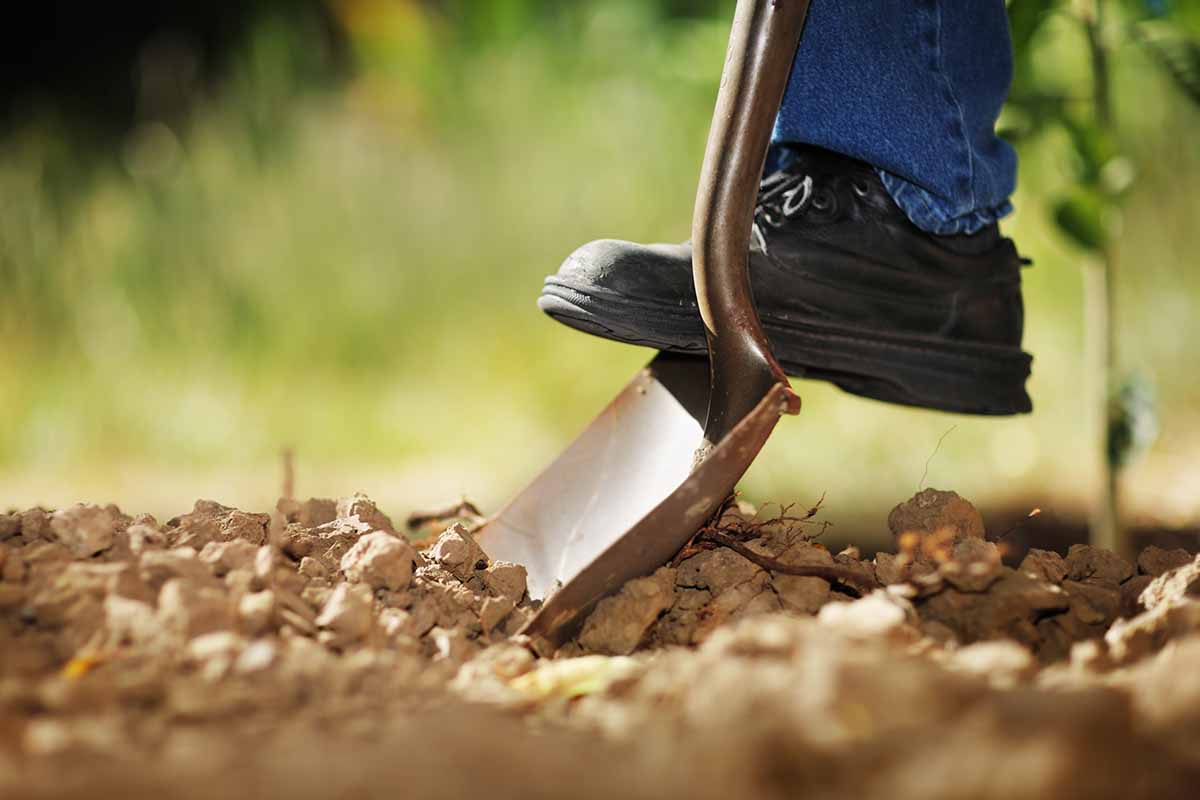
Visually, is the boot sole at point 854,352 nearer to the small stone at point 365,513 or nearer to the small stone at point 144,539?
the small stone at point 365,513

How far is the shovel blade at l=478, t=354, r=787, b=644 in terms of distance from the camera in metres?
1.05

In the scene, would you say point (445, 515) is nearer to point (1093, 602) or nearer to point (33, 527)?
point (33, 527)

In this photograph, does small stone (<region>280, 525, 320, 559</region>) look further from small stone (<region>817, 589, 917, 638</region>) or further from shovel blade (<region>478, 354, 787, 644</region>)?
small stone (<region>817, 589, 917, 638</region>)

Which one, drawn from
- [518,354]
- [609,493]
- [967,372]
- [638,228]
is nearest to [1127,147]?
[638,228]

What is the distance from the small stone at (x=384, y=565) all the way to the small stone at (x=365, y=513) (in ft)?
0.56

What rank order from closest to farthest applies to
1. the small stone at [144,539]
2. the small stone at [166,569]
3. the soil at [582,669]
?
the soil at [582,669] < the small stone at [166,569] < the small stone at [144,539]

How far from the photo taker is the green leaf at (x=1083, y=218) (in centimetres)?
184

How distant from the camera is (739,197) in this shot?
3.74 feet

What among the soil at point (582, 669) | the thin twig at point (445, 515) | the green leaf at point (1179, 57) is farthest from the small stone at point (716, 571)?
the green leaf at point (1179, 57)

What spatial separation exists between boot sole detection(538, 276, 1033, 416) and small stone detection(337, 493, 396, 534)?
1.07 ft

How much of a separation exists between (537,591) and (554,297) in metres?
0.38

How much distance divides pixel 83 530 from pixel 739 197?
0.75 metres

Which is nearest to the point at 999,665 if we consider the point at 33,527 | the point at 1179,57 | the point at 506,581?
the point at 506,581

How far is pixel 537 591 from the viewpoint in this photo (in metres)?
1.33
